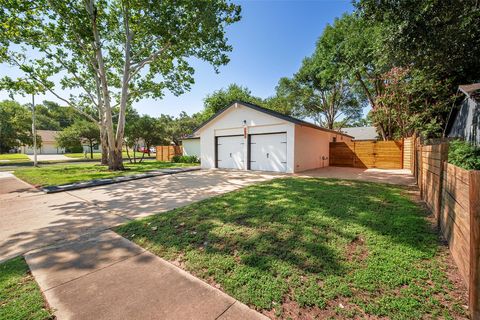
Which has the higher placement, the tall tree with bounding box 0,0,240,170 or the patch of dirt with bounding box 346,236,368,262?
the tall tree with bounding box 0,0,240,170

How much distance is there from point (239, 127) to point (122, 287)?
1067cm

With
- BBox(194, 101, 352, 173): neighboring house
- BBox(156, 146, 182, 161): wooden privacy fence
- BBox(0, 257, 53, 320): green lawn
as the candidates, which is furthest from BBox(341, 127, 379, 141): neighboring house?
BBox(0, 257, 53, 320): green lawn

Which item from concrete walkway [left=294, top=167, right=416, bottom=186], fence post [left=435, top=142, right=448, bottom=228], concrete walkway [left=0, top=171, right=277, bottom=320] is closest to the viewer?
concrete walkway [left=0, top=171, right=277, bottom=320]

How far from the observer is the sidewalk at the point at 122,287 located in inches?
71.2

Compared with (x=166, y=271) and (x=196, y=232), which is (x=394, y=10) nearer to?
(x=196, y=232)

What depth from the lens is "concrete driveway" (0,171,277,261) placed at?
11.3 feet

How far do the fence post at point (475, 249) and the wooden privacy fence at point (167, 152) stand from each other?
869 inches

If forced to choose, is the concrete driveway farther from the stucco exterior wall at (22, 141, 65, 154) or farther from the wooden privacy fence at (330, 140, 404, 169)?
the stucco exterior wall at (22, 141, 65, 154)

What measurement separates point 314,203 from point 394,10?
705 centimetres

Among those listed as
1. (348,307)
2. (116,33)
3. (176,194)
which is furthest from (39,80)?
(348,307)

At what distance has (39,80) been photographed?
11758 millimetres

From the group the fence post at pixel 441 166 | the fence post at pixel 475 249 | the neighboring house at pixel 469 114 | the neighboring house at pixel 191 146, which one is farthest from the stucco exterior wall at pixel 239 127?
the fence post at pixel 475 249

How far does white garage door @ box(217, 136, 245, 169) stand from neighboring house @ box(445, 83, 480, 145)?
951 cm

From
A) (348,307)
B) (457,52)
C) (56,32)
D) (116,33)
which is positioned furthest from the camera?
(116,33)
